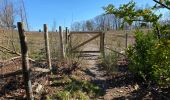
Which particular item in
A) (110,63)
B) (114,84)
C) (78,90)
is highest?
(110,63)

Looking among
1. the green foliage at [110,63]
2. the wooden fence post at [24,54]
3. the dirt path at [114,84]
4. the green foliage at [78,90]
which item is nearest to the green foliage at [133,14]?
the wooden fence post at [24,54]

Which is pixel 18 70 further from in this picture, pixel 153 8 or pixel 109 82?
pixel 153 8

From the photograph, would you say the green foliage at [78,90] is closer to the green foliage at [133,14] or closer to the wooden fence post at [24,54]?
the wooden fence post at [24,54]

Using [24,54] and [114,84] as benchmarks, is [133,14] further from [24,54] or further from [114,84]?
[114,84]

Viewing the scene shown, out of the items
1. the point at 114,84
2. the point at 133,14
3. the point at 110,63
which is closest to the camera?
the point at 133,14

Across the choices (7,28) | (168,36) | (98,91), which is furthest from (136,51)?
(168,36)

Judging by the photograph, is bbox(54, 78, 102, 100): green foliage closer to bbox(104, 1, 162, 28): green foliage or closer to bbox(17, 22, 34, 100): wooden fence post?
bbox(17, 22, 34, 100): wooden fence post

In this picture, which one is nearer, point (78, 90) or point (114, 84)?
point (78, 90)

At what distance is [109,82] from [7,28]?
395 centimetres

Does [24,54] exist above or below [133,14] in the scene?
below

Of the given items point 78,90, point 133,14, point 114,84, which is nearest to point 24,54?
point 78,90

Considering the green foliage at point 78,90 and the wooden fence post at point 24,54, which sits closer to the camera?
the wooden fence post at point 24,54

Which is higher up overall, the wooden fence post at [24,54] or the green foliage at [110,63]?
the wooden fence post at [24,54]

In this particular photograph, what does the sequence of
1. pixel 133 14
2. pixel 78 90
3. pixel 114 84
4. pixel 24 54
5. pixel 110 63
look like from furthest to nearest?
pixel 110 63 < pixel 114 84 < pixel 78 90 < pixel 24 54 < pixel 133 14
